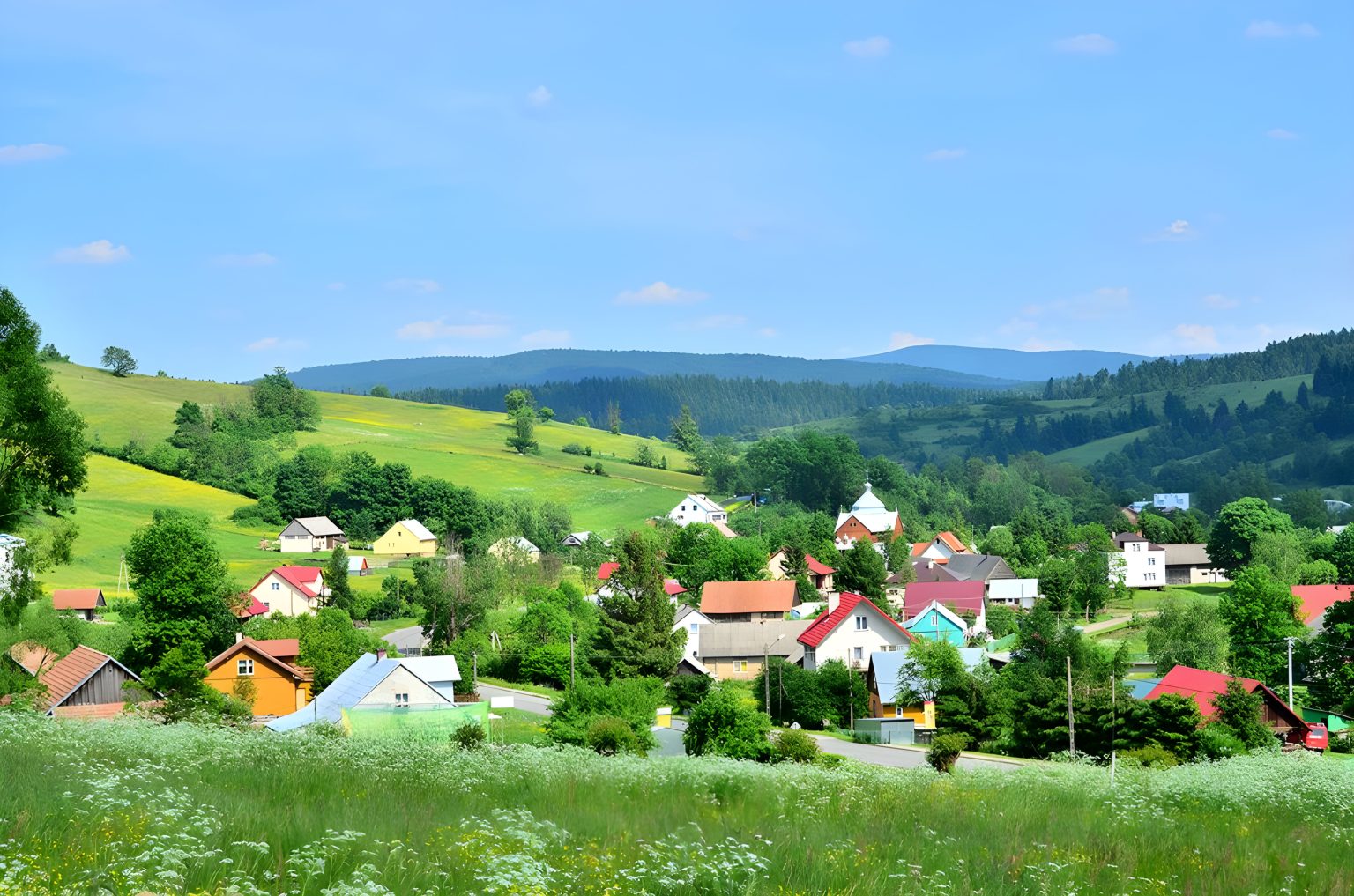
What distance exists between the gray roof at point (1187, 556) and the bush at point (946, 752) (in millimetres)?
68405

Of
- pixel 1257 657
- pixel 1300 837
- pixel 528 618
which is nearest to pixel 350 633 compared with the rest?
pixel 528 618

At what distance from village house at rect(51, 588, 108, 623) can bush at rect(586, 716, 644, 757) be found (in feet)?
139

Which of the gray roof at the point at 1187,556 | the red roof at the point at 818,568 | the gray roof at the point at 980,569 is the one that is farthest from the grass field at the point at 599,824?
the gray roof at the point at 1187,556

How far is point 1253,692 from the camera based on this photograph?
3756cm

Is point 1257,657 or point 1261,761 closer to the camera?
point 1261,761

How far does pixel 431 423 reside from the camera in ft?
583

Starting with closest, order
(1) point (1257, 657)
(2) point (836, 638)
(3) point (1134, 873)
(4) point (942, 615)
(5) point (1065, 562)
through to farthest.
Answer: (3) point (1134, 873)
(1) point (1257, 657)
(2) point (836, 638)
(4) point (942, 615)
(5) point (1065, 562)

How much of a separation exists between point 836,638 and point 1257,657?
56.0 feet

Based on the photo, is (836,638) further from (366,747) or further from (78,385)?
(78,385)

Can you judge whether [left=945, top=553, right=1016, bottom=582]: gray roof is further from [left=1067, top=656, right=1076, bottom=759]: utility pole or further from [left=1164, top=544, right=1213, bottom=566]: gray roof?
[left=1067, top=656, right=1076, bottom=759]: utility pole

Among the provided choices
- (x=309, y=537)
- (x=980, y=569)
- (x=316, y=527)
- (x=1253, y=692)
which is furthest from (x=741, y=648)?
(x=316, y=527)

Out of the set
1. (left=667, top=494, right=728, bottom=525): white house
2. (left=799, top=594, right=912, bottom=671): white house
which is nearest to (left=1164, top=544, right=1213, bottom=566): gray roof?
(left=667, top=494, right=728, bottom=525): white house

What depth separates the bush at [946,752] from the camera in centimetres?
2752

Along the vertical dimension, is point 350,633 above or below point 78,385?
below
